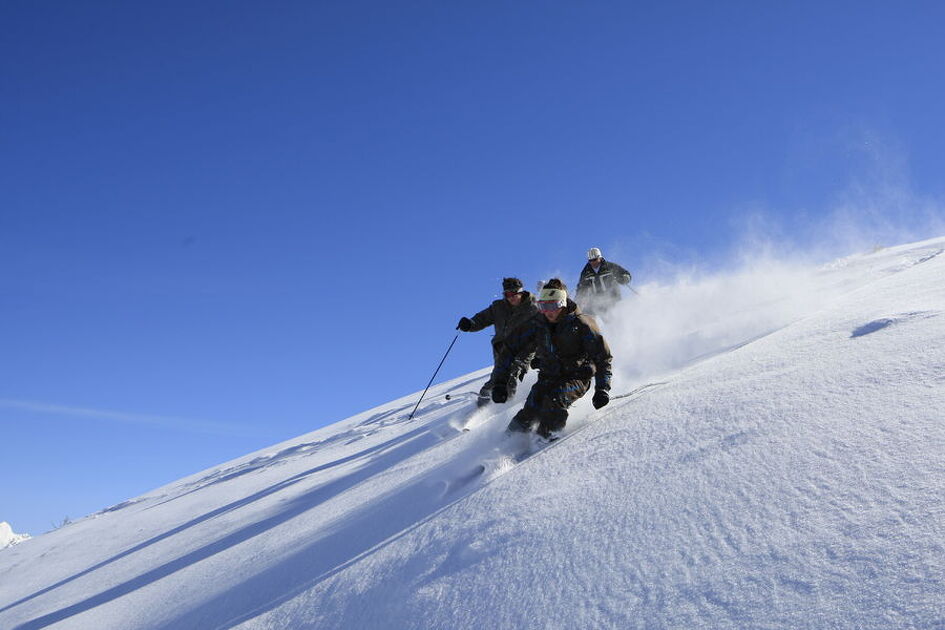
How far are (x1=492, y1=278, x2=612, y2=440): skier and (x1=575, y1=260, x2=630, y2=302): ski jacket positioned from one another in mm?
6367

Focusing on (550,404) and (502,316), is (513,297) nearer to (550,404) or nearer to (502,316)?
(502,316)

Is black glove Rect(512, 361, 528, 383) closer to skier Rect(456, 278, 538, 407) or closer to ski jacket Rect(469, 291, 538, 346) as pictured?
skier Rect(456, 278, 538, 407)

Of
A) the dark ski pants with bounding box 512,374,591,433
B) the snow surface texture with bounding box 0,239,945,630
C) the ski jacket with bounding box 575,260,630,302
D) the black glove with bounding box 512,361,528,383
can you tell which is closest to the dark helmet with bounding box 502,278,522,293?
the black glove with bounding box 512,361,528,383

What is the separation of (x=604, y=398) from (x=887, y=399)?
217cm

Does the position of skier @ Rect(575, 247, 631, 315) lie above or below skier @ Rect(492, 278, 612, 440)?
above

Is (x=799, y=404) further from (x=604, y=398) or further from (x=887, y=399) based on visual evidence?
(x=604, y=398)

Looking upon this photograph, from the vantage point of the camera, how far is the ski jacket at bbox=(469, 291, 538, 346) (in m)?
9.33

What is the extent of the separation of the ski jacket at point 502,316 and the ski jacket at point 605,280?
319cm

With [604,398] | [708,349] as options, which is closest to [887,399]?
[604,398]

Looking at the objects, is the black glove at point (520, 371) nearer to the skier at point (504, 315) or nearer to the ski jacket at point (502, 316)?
the skier at point (504, 315)

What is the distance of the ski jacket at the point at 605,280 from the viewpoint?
12383 mm

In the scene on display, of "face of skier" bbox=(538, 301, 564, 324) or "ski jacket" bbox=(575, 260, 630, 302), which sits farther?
"ski jacket" bbox=(575, 260, 630, 302)

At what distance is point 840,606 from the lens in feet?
7.42

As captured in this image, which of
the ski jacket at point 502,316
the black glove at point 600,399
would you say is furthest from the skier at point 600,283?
the black glove at point 600,399
